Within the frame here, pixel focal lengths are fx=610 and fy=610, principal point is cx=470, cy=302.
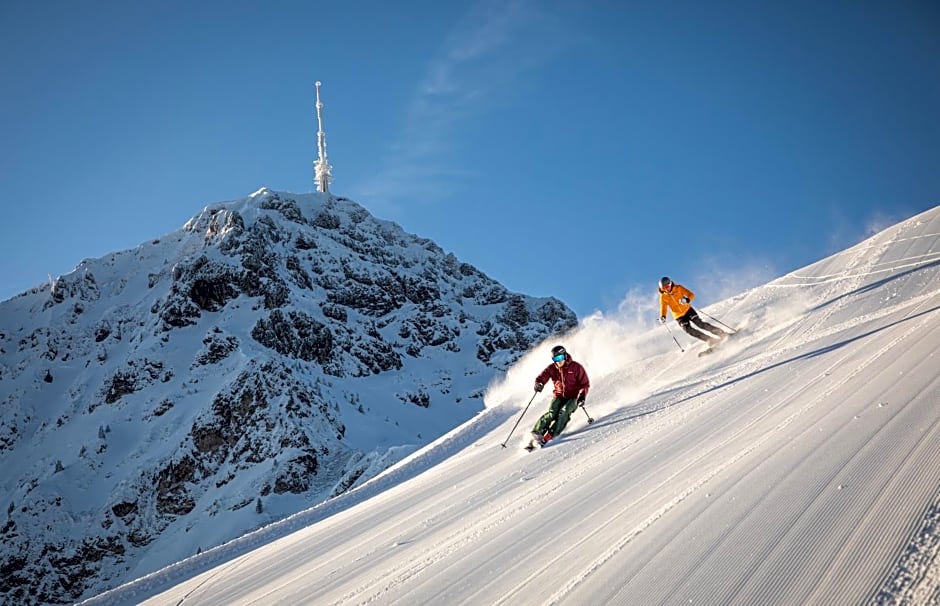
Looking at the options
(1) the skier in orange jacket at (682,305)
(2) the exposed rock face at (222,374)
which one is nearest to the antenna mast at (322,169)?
(2) the exposed rock face at (222,374)

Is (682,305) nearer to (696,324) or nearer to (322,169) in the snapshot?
(696,324)

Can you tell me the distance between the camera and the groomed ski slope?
3602 millimetres

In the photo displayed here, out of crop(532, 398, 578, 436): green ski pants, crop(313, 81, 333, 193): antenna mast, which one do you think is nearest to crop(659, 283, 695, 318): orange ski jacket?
crop(532, 398, 578, 436): green ski pants

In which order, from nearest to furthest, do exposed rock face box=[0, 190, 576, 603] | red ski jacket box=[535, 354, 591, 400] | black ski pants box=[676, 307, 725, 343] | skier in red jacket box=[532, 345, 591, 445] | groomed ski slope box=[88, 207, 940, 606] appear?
groomed ski slope box=[88, 207, 940, 606], skier in red jacket box=[532, 345, 591, 445], red ski jacket box=[535, 354, 591, 400], black ski pants box=[676, 307, 725, 343], exposed rock face box=[0, 190, 576, 603]

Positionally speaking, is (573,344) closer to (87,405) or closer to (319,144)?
(87,405)

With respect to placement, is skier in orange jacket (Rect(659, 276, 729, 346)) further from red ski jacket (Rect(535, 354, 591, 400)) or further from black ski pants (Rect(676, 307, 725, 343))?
red ski jacket (Rect(535, 354, 591, 400))

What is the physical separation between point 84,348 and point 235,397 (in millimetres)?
29532

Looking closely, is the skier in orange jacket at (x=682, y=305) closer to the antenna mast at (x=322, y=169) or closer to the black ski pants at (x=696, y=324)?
the black ski pants at (x=696, y=324)

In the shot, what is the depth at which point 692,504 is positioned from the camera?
15.4 feet

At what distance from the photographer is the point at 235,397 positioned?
52906 mm

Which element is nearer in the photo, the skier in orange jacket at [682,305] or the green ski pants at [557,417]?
the green ski pants at [557,417]

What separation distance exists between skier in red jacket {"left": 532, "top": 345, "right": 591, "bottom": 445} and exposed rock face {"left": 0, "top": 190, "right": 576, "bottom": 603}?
83.0 ft

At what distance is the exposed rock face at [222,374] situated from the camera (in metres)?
44.7

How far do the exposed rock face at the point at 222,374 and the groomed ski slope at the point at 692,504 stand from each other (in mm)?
26062
